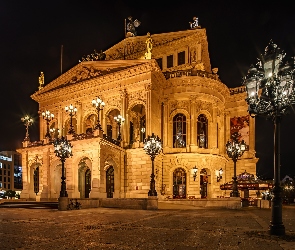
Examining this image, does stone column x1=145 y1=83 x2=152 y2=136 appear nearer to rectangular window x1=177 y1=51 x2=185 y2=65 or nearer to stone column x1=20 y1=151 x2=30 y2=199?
rectangular window x1=177 y1=51 x2=185 y2=65

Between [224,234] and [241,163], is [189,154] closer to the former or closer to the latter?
[241,163]

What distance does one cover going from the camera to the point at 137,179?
3400cm

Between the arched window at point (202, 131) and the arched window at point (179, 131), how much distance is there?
5.82 feet

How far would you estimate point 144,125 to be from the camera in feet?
125

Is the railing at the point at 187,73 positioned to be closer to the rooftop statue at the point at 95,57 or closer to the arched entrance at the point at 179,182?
the rooftop statue at the point at 95,57

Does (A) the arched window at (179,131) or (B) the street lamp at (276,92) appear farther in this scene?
(A) the arched window at (179,131)

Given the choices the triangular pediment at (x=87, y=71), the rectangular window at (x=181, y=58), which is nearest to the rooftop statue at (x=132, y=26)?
the rectangular window at (x=181, y=58)

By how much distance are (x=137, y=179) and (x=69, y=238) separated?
25090 mm

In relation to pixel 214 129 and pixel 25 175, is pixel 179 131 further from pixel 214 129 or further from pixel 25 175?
pixel 25 175

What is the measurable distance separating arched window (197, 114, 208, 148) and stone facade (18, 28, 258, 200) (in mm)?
115

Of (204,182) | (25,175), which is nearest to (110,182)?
(25,175)

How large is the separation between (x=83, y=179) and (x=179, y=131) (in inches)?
462

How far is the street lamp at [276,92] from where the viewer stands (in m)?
10.0

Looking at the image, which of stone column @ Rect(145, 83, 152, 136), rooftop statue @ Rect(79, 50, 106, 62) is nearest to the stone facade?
stone column @ Rect(145, 83, 152, 136)
